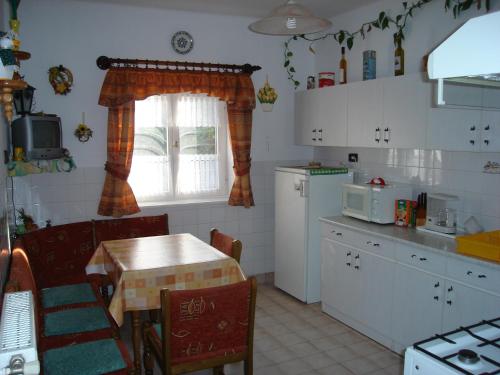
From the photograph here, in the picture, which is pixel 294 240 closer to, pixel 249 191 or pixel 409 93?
pixel 249 191

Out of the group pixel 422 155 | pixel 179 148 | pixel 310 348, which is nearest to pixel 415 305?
pixel 310 348

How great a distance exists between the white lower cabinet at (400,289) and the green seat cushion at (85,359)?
1.97 m

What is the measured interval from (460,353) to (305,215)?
2.73 metres

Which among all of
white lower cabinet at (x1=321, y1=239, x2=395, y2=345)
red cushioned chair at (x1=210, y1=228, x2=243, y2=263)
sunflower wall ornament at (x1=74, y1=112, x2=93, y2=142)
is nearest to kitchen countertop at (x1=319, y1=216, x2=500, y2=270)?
white lower cabinet at (x1=321, y1=239, x2=395, y2=345)

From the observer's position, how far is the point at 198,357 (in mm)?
2318

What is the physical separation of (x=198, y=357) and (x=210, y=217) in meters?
2.39

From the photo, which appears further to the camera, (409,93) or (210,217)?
(210,217)

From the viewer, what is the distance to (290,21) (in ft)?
8.27

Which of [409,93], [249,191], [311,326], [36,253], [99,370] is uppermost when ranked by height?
[409,93]

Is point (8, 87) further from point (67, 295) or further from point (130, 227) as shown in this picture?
point (130, 227)

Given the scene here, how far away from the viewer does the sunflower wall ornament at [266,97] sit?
4.71m

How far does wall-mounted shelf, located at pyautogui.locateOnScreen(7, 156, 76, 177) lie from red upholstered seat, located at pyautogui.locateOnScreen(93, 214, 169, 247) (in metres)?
0.54

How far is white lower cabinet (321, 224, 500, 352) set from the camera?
2.74 meters

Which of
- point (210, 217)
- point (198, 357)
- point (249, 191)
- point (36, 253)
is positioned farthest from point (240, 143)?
point (198, 357)
